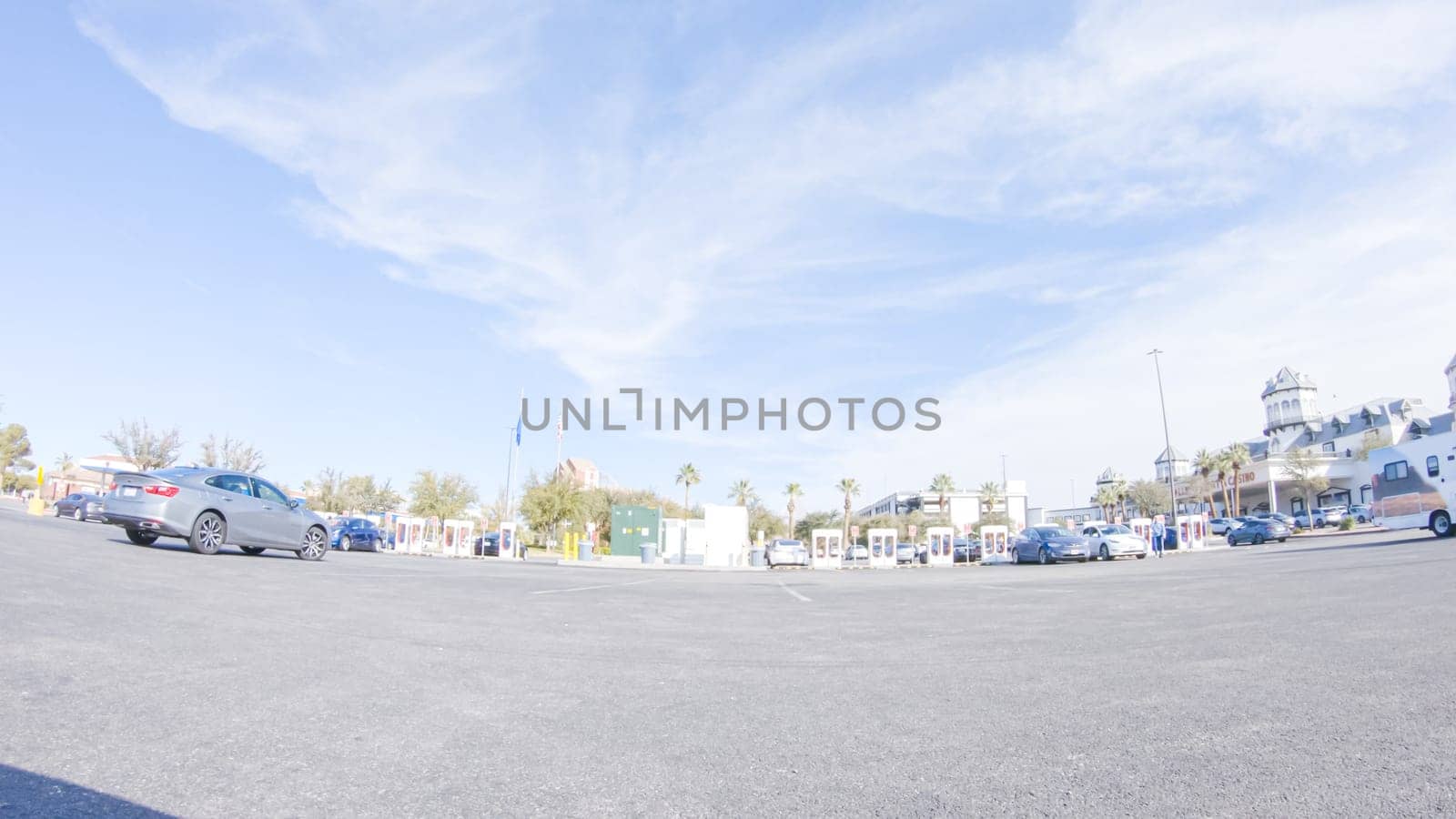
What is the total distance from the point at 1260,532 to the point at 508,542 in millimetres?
40998

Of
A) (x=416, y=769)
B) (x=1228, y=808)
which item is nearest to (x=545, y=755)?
(x=416, y=769)

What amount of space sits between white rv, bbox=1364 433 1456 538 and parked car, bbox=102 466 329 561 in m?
34.4

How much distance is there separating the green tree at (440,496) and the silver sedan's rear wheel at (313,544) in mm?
53009

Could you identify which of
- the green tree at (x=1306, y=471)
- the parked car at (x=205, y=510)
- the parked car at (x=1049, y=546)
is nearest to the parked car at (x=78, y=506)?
the parked car at (x=205, y=510)

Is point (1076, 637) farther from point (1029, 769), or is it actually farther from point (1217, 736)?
point (1029, 769)

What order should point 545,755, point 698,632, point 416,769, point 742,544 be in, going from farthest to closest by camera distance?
point 742,544 → point 698,632 → point 545,755 → point 416,769

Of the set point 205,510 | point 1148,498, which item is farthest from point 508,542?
point 1148,498

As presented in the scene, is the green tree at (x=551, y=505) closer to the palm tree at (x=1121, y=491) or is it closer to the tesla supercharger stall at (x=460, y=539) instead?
the tesla supercharger stall at (x=460, y=539)

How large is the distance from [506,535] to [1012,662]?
37595 millimetres

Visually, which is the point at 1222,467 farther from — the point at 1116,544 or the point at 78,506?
the point at 78,506

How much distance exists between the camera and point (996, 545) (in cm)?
3806

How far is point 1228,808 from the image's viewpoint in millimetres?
3207

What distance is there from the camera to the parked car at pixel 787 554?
36.2 metres

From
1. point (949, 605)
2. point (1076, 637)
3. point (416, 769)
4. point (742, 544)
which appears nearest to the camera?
point (416, 769)
